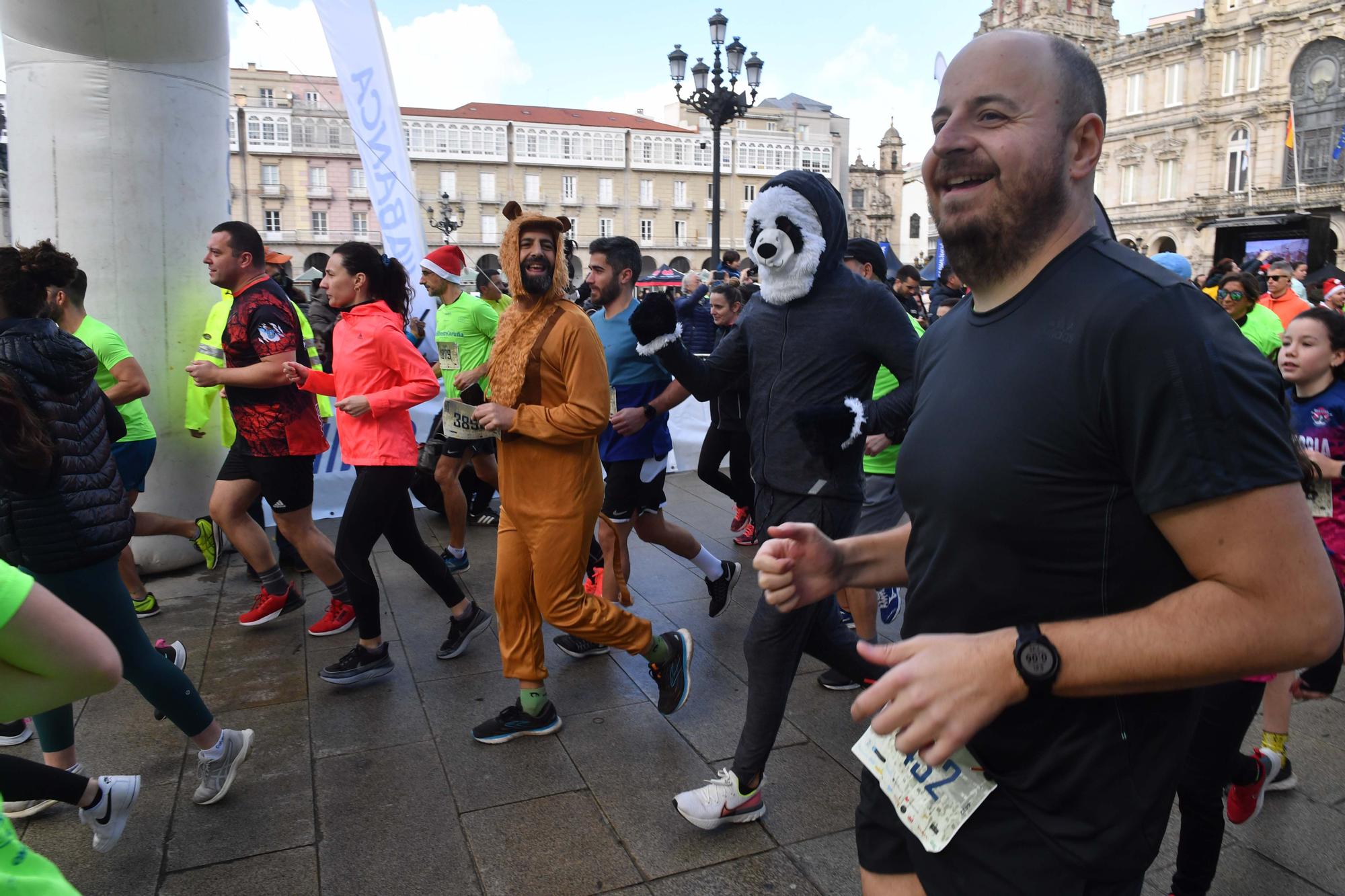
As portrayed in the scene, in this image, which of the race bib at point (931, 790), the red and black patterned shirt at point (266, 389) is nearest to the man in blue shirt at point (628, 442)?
the red and black patterned shirt at point (266, 389)

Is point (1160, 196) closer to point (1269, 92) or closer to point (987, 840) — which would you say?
point (1269, 92)

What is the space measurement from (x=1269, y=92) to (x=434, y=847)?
61.9 metres

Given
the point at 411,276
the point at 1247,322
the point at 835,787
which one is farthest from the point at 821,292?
the point at 1247,322

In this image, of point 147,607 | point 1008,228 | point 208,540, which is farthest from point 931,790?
point 208,540

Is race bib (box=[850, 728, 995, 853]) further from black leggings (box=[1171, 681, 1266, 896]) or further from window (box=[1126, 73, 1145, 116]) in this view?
window (box=[1126, 73, 1145, 116])

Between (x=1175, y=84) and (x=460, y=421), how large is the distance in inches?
2554

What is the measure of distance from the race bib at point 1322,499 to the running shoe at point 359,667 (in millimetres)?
3966

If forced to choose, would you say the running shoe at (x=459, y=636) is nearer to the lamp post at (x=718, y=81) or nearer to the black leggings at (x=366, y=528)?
the black leggings at (x=366, y=528)

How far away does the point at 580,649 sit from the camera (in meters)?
4.81

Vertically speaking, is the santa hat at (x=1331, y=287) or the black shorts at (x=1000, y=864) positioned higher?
the santa hat at (x=1331, y=287)

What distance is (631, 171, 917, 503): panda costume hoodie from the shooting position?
3361 mm

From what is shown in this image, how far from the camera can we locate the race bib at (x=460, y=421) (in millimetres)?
4246

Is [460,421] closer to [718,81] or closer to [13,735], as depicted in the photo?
[13,735]

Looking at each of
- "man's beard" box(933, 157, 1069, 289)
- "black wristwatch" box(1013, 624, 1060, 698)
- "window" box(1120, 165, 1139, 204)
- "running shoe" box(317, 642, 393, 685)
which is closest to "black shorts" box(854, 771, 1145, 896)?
"black wristwatch" box(1013, 624, 1060, 698)
